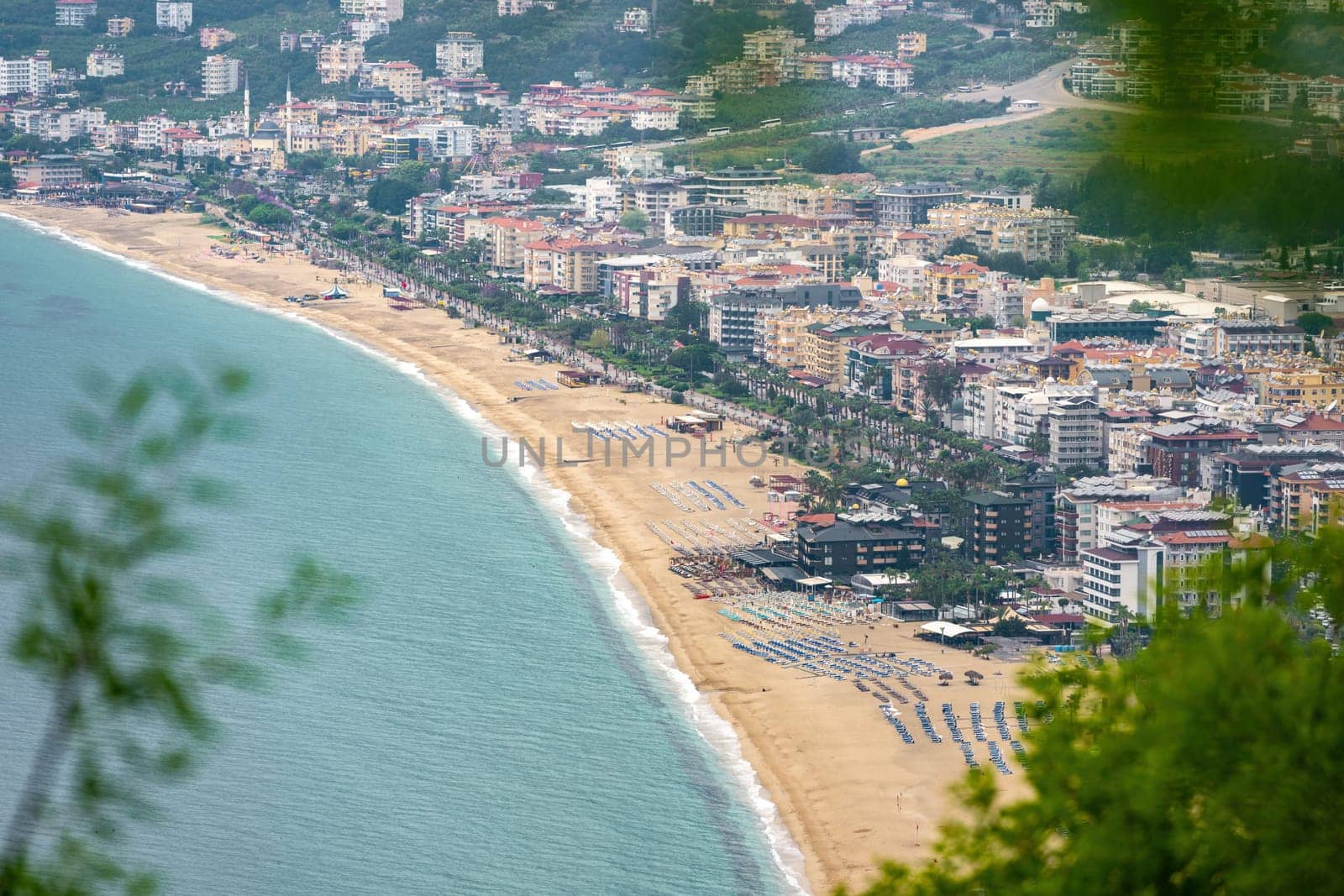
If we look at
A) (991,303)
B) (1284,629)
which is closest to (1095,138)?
(991,303)

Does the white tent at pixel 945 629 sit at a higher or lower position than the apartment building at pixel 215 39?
lower

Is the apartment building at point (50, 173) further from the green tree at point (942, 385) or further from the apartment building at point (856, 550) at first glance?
the apartment building at point (856, 550)

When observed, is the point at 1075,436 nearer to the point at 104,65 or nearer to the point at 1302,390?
the point at 1302,390

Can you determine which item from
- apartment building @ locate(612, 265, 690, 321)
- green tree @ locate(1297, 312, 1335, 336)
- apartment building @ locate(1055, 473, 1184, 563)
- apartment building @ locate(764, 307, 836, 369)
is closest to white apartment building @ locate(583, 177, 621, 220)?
apartment building @ locate(612, 265, 690, 321)

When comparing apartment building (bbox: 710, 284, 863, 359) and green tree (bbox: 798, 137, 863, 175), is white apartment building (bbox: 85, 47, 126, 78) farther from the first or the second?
apartment building (bbox: 710, 284, 863, 359)

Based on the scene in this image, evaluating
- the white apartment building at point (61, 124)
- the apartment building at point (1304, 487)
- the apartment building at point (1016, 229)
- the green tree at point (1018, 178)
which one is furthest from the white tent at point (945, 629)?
the white apartment building at point (61, 124)

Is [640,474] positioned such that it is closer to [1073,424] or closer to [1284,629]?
[1073,424]
